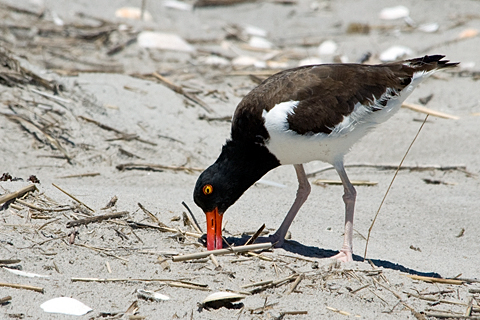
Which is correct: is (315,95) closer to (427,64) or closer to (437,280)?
(427,64)

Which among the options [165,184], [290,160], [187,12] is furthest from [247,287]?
[187,12]

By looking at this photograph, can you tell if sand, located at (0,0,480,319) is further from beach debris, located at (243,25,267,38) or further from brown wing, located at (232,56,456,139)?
brown wing, located at (232,56,456,139)

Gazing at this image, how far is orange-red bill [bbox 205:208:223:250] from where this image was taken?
439 cm

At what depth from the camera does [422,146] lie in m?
7.46

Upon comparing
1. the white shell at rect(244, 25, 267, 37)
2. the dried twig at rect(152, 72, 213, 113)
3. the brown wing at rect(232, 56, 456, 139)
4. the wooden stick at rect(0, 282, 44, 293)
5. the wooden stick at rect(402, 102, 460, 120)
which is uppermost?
the white shell at rect(244, 25, 267, 37)

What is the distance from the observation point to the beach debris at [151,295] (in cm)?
360

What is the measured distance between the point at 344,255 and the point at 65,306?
87.9 inches

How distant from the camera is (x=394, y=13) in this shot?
41.9 ft

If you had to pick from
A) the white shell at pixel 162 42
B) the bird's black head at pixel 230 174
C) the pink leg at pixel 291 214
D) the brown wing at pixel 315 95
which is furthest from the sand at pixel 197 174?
the brown wing at pixel 315 95

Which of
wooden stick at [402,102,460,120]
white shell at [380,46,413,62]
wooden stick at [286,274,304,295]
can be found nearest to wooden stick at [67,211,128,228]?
wooden stick at [286,274,304,295]

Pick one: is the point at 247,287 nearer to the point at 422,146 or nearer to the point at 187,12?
the point at 422,146

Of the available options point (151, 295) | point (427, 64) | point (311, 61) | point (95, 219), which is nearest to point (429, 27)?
point (311, 61)

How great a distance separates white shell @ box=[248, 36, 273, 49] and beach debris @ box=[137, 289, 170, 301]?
25.8 feet

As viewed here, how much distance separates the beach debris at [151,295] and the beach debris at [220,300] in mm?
267
